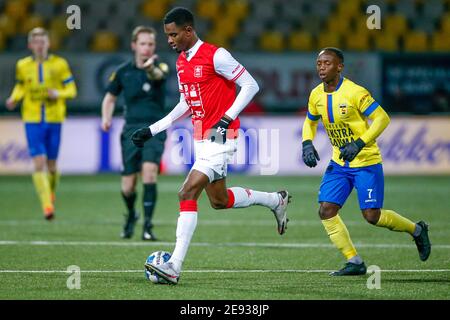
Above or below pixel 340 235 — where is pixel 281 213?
above

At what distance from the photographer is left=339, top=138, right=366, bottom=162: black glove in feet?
27.0

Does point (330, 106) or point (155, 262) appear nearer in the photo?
point (155, 262)

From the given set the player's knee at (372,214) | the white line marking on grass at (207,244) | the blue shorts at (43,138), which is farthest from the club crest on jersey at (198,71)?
the blue shorts at (43,138)

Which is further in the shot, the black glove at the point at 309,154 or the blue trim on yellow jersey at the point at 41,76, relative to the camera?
the blue trim on yellow jersey at the point at 41,76

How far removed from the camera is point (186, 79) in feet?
27.5

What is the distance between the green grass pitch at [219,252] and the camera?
7.67 metres

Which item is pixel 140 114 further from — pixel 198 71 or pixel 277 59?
pixel 277 59

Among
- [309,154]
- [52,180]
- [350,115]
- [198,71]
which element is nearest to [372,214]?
[309,154]

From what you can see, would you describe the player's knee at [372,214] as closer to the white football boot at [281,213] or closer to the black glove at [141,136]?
the white football boot at [281,213]

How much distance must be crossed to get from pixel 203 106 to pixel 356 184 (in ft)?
4.85

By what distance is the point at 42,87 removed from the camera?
1412 centimetres

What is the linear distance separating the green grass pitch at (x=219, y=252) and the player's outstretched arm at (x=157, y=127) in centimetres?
114
